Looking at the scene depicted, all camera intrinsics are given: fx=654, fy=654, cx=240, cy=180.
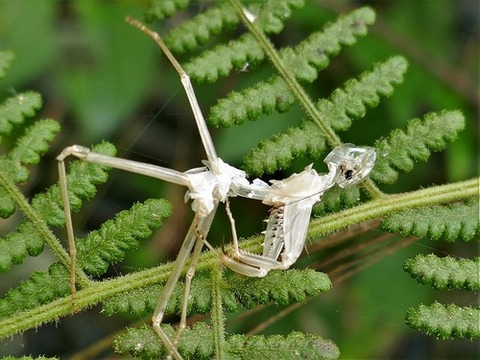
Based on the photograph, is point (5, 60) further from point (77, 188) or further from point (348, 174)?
point (348, 174)

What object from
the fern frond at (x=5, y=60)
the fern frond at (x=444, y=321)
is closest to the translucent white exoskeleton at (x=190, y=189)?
the fern frond at (x=5, y=60)

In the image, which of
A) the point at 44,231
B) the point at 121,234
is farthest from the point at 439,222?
the point at 44,231

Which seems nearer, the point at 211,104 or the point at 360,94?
the point at 360,94

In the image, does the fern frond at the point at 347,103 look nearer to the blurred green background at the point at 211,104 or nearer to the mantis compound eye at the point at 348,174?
the mantis compound eye at the point at 348,174

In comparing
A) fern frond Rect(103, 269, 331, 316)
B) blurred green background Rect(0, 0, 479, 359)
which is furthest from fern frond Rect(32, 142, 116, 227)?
blurred green background Rect(0, 0, 479, 359)

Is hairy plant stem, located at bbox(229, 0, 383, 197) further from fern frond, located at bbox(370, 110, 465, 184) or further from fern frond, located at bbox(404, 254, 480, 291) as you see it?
fern frond, located at bbox(404, 254, 480, 291)

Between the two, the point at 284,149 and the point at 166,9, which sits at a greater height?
the point at 166,9

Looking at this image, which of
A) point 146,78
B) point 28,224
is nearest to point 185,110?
point 146,78
